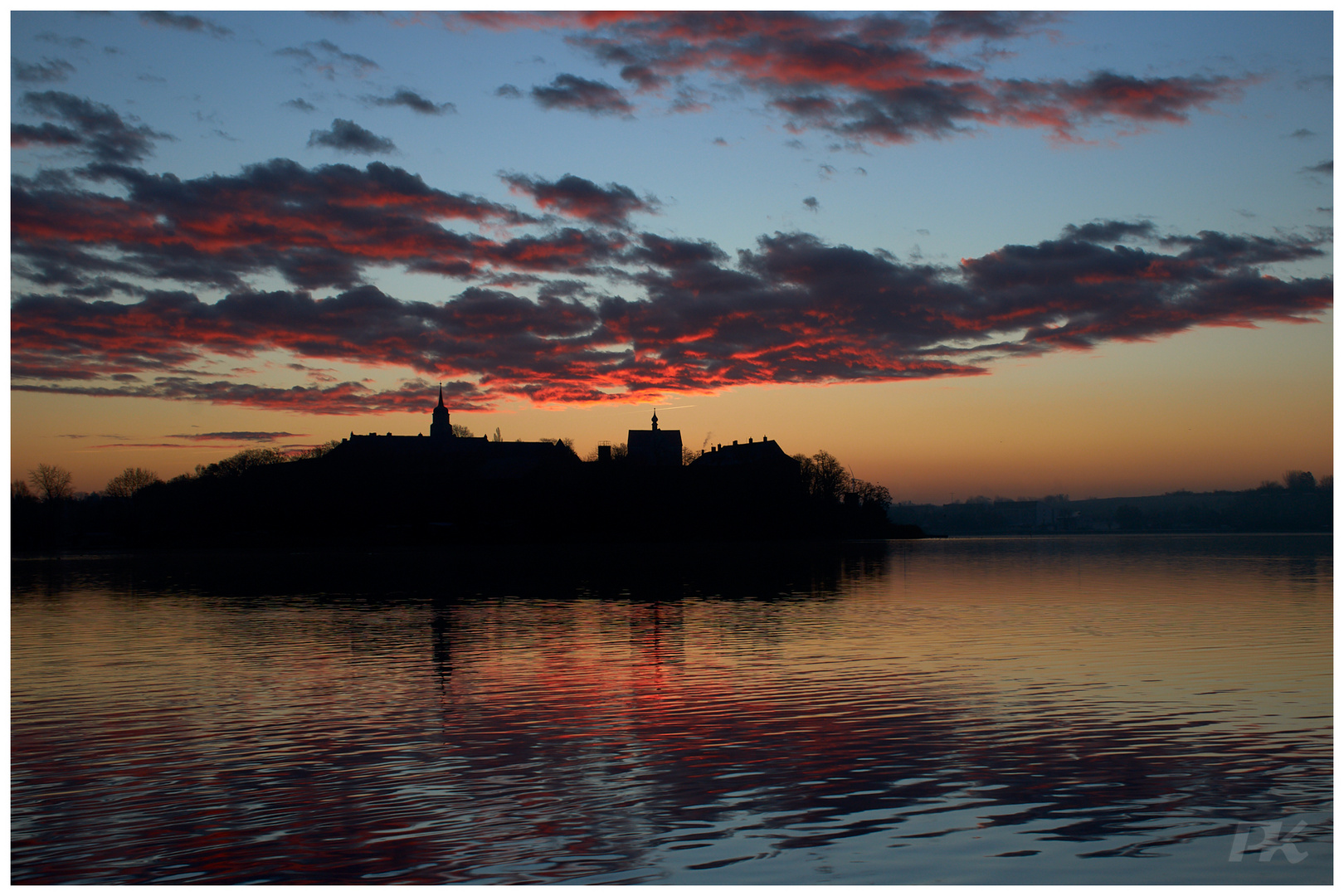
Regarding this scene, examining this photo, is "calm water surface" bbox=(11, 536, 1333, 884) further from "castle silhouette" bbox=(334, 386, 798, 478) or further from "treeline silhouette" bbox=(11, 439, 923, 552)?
"castle silhouette" bbox=(334, 386, 798, 478)

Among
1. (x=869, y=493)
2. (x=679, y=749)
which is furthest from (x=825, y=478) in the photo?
(x=679, y=749)

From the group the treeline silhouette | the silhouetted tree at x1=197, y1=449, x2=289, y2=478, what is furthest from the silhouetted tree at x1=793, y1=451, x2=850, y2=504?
the silhouetted tree at x1=197, y1=449, x2=289, y2=478

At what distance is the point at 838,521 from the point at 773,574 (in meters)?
106

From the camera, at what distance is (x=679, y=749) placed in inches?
557

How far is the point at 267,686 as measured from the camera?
19641 mm

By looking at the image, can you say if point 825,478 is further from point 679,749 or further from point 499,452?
point 679,749

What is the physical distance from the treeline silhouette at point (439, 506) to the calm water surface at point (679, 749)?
99.9m

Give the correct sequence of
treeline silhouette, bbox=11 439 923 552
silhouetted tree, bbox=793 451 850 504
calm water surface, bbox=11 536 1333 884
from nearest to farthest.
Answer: calm water surface, bbox=11 536 1333 884 < treeline silhouette, bbox=11 439 923 552 < silhouetted tree, bbox=793 451 850 504

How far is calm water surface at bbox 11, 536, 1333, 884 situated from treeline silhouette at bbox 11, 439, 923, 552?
99.9m

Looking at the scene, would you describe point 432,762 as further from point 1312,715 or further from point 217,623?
point 217,623

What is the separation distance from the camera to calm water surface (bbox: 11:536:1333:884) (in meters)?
9.94

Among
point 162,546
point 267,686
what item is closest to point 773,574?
point 267,686

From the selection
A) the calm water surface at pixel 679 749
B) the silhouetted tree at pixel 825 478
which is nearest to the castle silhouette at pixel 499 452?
the silhouetted tree at pixel 825 478

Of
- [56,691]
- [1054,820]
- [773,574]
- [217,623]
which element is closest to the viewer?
[1054,820]
